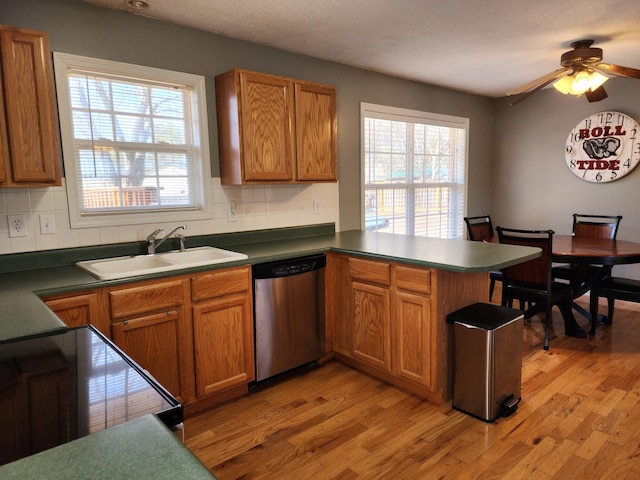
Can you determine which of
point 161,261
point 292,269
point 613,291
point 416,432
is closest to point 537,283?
point 613,291

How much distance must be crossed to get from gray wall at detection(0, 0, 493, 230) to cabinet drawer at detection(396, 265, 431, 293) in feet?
4.63

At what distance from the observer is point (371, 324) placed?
9.26ft

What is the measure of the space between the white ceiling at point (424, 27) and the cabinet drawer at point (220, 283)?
1513 mm

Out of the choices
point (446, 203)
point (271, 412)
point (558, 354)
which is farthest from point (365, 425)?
point (446, 203)

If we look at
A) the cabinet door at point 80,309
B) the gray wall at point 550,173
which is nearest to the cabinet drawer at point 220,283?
the cabinet door at point 80,309

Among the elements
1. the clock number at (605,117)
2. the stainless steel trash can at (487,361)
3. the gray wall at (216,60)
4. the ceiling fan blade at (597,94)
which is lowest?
the stainless steel trash can at (487,361)

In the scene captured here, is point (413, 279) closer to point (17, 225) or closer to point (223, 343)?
point (223, 343)

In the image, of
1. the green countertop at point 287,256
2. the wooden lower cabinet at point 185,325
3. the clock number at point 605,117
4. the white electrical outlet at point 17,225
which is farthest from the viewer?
the clock number at point 605,117

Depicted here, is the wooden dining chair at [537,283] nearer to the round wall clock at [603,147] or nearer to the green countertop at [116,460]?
the round wall clock at [603,147]

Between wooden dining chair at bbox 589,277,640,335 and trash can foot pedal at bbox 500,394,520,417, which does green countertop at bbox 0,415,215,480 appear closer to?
trash can foot pedal at bbox 500,394,520,417

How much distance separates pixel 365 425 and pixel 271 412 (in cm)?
54

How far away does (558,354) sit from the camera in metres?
3.22

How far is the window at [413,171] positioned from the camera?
4145 millimetres

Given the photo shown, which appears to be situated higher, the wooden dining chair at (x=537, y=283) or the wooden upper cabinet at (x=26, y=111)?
the wooden upper cabinet at (x=26, y=111)
